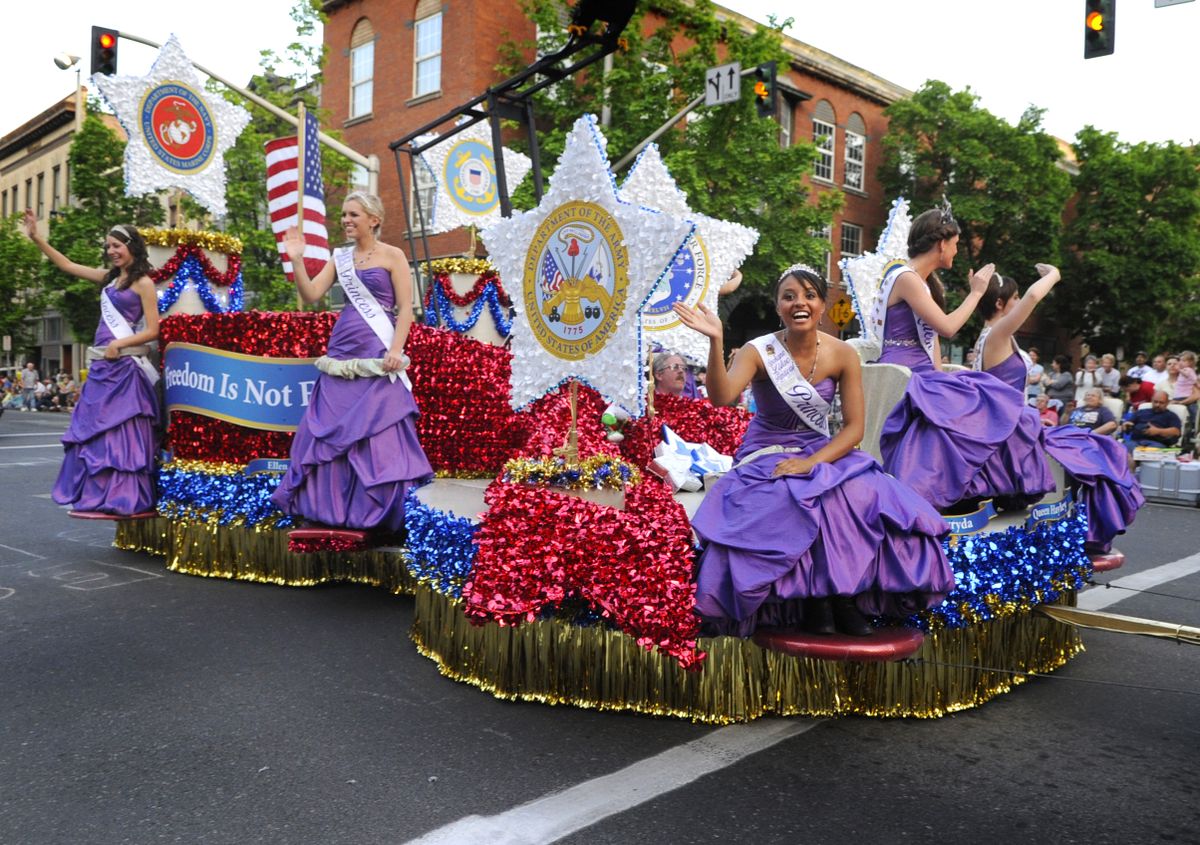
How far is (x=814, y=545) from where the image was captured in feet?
11.7

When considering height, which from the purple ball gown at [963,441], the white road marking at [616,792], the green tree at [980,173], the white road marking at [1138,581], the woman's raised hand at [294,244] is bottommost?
the white road marking at [616,792]

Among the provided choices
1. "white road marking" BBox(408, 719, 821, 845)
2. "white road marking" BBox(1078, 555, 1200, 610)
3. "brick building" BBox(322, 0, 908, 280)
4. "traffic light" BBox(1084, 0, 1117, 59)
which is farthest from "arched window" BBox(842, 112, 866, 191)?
"white road marking" BBox(408, 719, 821, 845)

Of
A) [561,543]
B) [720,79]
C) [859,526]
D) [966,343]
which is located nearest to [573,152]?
[561,543]

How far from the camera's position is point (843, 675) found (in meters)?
4.15

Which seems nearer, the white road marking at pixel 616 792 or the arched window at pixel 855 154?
the white road marking at pixel 616 792

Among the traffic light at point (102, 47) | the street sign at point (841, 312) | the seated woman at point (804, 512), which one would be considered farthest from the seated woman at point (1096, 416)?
the traffic light at point (102, 47)

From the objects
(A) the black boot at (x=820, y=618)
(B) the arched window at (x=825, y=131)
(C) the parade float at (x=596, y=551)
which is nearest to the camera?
(A) the black boot at (x=820, y=618)

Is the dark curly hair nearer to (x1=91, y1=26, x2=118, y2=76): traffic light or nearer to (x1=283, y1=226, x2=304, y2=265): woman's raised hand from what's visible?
(x1=283, y1=226, x2=304, y2=265): woman's raised hand

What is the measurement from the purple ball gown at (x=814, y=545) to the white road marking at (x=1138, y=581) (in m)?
2.68

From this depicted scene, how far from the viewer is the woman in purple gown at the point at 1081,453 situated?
523 centimetres

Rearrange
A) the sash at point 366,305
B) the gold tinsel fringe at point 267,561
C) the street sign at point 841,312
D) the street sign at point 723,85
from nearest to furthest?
the sash at point 366,305, the gold tinsel fringe at point 267,561, the street sign at point 841,312, the street sign at point 723,85

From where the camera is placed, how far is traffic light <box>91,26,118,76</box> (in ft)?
45.1

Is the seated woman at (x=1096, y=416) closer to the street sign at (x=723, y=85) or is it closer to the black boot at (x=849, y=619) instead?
the street sign at (x=723, y=85)

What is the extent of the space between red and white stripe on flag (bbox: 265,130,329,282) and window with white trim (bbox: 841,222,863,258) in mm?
28541
